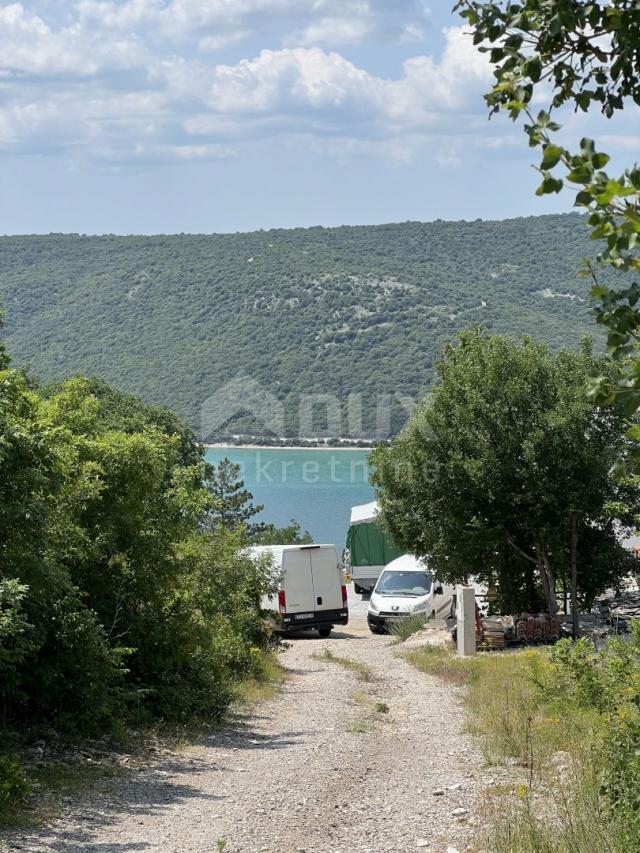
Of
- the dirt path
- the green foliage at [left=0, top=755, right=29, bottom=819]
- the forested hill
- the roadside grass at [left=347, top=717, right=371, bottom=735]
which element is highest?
the forested hill

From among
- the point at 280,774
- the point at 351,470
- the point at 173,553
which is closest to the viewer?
the point at 280,774

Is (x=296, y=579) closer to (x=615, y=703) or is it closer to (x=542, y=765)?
(x=542, y=765)

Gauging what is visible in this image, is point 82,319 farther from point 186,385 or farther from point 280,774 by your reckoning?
point 280,774

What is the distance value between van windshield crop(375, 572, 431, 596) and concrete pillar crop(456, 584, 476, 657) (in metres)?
9.71

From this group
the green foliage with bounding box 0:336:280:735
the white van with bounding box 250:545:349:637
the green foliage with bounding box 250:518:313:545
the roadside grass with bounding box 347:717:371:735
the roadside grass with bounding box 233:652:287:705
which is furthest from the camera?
the green foliage with bounding box 250:518:313:545

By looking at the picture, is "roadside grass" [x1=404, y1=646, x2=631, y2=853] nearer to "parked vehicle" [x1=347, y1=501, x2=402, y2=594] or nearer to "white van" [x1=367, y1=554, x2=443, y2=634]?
"white van" [x1=367, y1=554, x2=443, y2=634]

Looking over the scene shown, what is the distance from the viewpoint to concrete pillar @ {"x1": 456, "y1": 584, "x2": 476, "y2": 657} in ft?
78.4

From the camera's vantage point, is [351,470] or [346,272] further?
[346,272]

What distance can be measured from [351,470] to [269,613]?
339 feet

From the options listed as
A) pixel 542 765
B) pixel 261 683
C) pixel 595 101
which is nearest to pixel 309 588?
pixel 261 683

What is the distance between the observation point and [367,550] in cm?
5147

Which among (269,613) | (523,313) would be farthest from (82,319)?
(269,613)

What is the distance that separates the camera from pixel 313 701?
60.7ft

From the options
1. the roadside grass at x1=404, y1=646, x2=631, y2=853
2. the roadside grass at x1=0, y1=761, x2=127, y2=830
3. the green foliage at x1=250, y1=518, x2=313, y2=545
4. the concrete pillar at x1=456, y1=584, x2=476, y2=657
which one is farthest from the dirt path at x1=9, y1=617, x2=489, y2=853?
the green foliage at x1=250, y1=518, x2=313, y2=545
